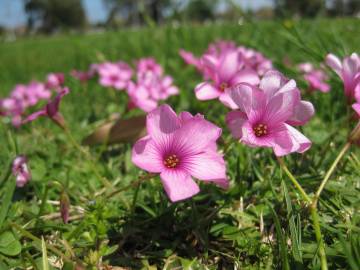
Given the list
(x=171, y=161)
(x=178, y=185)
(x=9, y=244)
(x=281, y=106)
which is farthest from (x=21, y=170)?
(x=281, y=106)

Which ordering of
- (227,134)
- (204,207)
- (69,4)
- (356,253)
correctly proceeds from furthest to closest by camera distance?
(69,4) → (227,134) → (204,207) → (356,253)

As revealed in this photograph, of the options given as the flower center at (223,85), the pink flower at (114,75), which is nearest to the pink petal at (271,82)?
the flower center at (223,85)

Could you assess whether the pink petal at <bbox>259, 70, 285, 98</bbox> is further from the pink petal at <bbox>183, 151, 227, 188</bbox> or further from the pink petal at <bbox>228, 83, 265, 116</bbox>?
the pink petal at <bbox>183, 151, 227, 188</bbox>

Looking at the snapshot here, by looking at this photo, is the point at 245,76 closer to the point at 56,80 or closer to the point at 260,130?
the point at 260,130

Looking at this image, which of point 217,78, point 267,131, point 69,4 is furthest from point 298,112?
point 69,4

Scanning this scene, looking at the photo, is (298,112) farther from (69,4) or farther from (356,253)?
(69,4)

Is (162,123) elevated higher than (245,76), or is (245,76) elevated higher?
(162,123)
